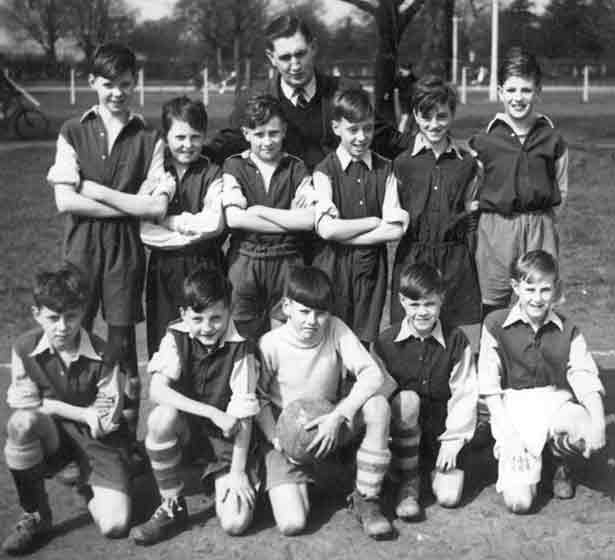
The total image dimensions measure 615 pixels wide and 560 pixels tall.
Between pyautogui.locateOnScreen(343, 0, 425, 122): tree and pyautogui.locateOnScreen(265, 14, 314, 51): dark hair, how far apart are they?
8.48m

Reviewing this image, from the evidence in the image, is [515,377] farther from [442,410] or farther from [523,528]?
[523,528]

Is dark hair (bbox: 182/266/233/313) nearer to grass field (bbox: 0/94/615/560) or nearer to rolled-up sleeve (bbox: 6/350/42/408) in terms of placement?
rolled-up sleeve (bbox: 6/350/42/408)

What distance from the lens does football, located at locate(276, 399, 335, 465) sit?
13.2 feet

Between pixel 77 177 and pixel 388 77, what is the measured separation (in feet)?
32.4

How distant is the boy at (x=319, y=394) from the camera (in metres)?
3.98

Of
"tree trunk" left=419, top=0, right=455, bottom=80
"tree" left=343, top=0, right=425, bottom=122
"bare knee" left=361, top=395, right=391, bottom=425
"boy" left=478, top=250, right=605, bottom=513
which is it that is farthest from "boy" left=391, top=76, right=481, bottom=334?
"tree trunk" left=419, top=0, right=455, bottom=80

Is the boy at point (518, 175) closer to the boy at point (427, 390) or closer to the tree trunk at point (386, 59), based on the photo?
the boy at point (427, 390)

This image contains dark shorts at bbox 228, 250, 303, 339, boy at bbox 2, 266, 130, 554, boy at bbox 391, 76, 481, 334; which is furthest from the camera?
boy at bbox 391, 76, 481, 334

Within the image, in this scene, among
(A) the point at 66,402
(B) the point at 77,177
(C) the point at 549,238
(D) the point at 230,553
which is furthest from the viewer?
(C) the point at 549,238

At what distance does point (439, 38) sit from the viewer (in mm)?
14141

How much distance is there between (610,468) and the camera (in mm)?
4555

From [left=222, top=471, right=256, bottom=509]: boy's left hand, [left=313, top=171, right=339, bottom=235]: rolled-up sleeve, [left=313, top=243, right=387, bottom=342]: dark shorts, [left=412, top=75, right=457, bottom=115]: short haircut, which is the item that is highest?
[left=412, top=75, right=457, bottom=115]: short haircut

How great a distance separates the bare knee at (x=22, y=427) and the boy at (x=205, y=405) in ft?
1.46

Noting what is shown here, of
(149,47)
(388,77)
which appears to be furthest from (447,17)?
(149,47)
